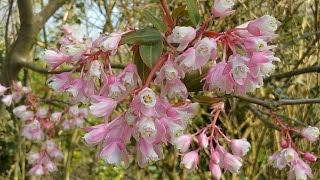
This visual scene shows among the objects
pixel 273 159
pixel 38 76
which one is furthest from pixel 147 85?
pixel 38 76

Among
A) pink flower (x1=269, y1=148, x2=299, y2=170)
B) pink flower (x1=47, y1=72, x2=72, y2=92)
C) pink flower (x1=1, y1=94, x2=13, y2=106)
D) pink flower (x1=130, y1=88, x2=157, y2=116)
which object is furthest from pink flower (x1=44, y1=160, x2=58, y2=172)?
pink flower (x1=130, y1=88, x2=157, y2=116)

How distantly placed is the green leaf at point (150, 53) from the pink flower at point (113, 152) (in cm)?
16

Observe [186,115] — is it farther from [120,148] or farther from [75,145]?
[75,145]

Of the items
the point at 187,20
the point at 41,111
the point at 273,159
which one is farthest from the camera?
the point at 41,111

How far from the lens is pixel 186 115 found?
1.15 metres

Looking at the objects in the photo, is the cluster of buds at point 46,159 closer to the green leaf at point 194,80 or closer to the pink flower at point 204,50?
the green leaf at point 194,80

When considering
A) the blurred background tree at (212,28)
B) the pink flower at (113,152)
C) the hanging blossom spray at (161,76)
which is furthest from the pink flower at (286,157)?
the pink flower at (113,152)

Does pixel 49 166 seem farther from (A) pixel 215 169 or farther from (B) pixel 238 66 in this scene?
(B) pixel 238 66

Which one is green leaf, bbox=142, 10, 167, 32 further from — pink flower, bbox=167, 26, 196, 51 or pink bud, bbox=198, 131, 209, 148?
pink bud, bbox=198, 131, 209, 148

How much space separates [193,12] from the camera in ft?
3.91

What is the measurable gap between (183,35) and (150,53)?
0.24 feet

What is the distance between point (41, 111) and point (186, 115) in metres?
2.39

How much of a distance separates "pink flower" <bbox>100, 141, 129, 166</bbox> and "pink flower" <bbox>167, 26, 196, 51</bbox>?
216mm

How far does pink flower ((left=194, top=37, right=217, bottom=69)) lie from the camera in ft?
3.46
